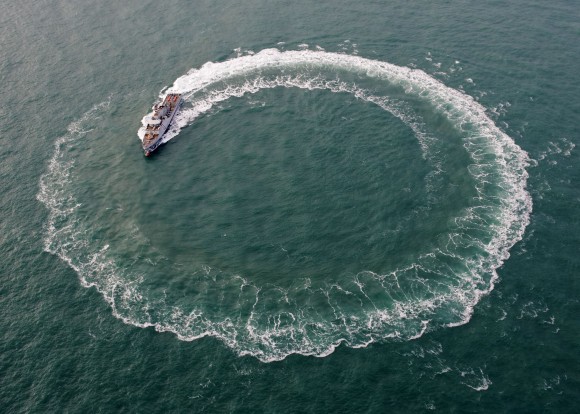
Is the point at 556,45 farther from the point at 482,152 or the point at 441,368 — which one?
the point at 441,368

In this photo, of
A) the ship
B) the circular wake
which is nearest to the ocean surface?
the circular wake

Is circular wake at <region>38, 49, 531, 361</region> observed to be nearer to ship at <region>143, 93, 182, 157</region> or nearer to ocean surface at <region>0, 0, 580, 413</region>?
ocean surface at <region>0, 0, 580, 413</region>

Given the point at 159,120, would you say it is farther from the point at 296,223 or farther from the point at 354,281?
the point at 354,281

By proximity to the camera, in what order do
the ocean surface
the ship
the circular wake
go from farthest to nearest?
the ship → the circular wake → the ocean surface

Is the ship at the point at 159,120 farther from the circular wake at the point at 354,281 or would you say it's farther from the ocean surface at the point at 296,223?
the circular wake at the point at 354,281

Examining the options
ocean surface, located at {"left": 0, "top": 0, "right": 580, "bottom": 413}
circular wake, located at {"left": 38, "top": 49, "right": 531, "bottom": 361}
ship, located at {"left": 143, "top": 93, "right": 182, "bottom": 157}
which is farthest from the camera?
ship, located at {"left": 143, "top": 93, "right": 182, "bottom": 157}

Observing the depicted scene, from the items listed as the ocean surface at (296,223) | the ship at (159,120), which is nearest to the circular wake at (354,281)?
the ocean surface at (296,223)

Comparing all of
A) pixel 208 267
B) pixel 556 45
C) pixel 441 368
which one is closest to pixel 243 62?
pixel 208 267
